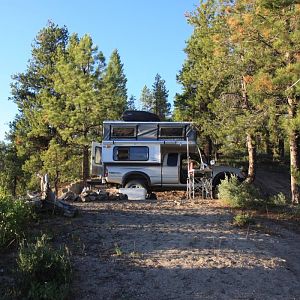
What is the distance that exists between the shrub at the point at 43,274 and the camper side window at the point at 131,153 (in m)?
10.7

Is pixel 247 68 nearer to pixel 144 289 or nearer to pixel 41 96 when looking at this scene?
pixel 144 289

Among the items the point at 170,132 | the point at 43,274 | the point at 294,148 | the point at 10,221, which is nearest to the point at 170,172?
the point at 170,132

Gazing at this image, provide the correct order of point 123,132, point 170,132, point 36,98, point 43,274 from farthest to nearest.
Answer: point 36,98, point 123,132, point 170,132, point 43,274

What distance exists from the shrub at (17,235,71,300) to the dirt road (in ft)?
0.68

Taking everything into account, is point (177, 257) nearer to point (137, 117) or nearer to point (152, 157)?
point (152, 157)

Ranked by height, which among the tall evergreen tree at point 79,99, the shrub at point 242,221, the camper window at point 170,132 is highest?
the tall evergreen tree at point 79,99

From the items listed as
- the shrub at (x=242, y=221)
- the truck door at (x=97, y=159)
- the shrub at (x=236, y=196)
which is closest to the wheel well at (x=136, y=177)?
the truck door at (x=97, y=159)

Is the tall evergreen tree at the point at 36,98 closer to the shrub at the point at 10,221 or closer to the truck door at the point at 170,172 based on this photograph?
the truck door at the point at 170,172

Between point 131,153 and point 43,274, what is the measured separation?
11.2 meters

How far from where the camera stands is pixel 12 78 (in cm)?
3591

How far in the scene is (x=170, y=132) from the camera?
16641mm

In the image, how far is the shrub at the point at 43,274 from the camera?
5.13 meters

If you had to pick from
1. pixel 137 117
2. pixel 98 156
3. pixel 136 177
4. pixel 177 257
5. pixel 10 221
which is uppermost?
pixel 137 117

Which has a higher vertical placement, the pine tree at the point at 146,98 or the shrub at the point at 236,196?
the pine tree at the point at 146,98
